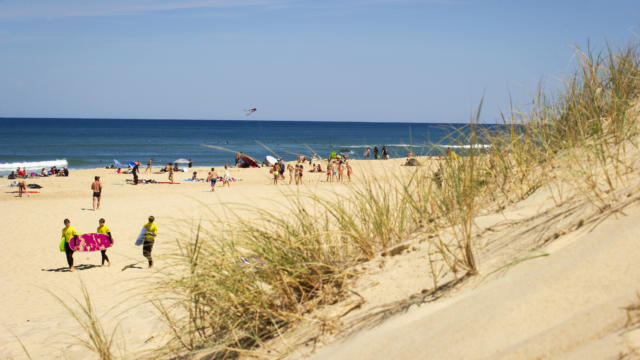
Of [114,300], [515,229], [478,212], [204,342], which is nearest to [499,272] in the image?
[515,229]

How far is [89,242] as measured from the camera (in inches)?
402

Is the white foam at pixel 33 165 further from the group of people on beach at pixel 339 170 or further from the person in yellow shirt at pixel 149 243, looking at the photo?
the person in yellow shirt at pixel 149 243

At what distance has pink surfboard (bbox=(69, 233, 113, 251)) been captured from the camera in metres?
9.98

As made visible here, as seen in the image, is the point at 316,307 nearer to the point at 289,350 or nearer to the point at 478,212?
the point at 289,350

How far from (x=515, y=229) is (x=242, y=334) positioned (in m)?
1.61

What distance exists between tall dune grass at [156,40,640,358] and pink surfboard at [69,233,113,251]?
786 centimetres

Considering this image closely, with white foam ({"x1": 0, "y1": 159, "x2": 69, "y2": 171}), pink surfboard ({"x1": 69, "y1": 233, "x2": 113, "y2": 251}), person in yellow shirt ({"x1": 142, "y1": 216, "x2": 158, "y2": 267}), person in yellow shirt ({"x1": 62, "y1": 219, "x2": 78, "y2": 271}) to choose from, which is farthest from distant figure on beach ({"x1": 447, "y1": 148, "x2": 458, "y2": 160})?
white foam ({"x1": 0, "y1": 159, "x2": 69, "y2": 171})

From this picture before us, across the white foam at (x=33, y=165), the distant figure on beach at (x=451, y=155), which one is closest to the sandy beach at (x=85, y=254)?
the distant figure on beach at (x=451, y=155)

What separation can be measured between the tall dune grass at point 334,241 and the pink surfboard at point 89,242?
25.8ft

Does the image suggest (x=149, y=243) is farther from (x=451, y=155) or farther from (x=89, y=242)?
(x=451, y=155)

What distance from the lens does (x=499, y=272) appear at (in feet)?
7.13

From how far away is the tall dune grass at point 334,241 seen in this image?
262 centimetres

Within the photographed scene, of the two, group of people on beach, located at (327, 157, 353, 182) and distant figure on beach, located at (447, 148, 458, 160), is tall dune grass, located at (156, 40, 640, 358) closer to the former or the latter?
A: distant figure on beach, located at (447, 148, 458, 160)

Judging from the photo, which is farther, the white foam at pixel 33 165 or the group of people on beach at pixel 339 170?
the white foam at pixel 33 165
